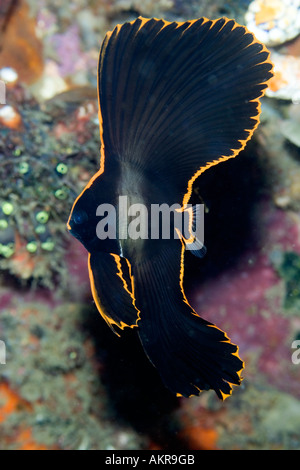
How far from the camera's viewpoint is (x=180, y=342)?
1.65 meters

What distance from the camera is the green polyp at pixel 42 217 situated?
2.41m

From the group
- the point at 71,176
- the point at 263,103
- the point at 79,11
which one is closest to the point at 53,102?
the point at 71,176

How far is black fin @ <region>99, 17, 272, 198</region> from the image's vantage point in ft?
4.90

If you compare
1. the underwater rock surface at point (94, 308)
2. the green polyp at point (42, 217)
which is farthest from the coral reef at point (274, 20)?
the green polyp at point (42, 217)

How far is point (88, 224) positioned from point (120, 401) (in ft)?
6.89

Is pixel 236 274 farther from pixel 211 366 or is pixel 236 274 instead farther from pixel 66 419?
pixel 66 419

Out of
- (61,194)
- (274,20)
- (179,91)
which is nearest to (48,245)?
(61,194)

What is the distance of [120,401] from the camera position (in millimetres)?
3010

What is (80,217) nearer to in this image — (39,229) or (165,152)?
(165,152)

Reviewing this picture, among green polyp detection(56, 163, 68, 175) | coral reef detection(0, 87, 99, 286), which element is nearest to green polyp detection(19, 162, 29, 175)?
coral reef detection(0, 87, 99, 286)

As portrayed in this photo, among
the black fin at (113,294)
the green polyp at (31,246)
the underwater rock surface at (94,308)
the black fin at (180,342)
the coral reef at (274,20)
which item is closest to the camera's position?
the black fin at (113,294)

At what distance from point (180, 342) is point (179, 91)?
118cm

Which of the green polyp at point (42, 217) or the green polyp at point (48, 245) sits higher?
the green polyp at point (42, 217)

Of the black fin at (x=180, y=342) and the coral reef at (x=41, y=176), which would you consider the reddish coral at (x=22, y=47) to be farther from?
the black fin at (x=180, y=342)
